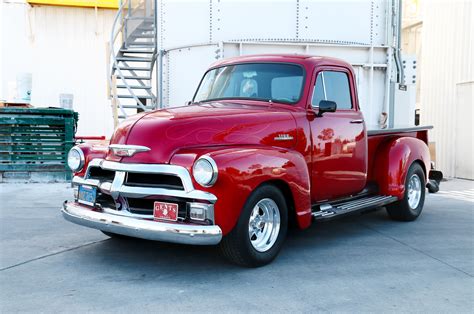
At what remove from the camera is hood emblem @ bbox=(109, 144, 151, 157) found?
4199 mm

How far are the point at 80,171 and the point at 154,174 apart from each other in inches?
47.4

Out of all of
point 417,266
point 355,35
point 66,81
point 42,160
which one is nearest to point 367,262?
point 417,266

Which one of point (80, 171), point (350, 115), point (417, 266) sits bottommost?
point (417, 266)

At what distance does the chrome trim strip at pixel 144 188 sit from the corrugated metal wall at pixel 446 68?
10.1 meters

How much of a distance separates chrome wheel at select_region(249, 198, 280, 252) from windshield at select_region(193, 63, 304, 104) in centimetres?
124

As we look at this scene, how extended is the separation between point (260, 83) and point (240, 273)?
210cm

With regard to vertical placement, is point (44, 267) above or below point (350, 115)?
below

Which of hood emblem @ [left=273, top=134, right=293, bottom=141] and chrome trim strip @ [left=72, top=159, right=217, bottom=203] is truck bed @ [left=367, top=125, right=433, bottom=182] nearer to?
hood emblem @ [left=273, top=134, right=293, bottom=141]

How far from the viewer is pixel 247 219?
416cm

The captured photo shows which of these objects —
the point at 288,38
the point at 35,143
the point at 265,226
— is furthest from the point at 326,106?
the point at 35,143

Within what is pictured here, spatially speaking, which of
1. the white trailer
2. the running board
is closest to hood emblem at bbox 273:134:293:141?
the running board

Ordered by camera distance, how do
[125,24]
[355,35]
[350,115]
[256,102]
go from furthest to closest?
1. [125,24]
2. [355,35]
3. [350,115]
4. [256,102]

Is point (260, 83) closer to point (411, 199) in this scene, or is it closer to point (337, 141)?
point (337, 141)

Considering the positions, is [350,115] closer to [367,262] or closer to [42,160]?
[367,262]
